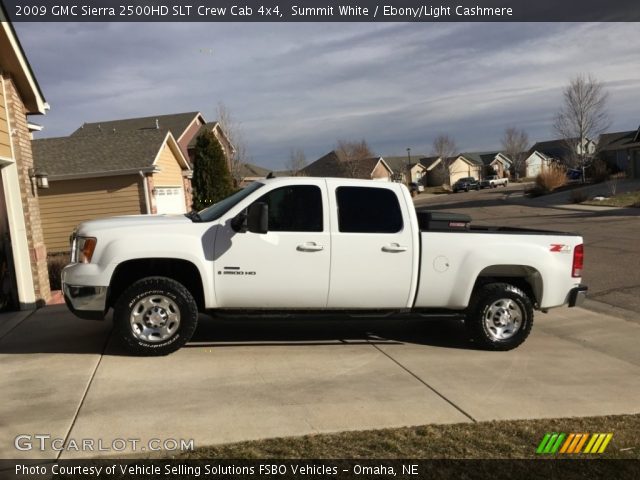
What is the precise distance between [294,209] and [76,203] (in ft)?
52.9

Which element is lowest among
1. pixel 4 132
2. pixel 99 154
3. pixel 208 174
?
pixel 208 174

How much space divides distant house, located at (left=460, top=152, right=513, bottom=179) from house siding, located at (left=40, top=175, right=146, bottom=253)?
85964mm

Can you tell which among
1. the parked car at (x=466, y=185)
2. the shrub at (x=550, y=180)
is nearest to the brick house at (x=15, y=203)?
the shrub at (x=550, y=180)

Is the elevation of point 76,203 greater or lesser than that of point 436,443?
greater

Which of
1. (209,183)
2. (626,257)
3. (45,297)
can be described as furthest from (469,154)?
(45,297)

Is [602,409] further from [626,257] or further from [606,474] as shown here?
[626,257]

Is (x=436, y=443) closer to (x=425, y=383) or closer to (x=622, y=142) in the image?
(x=425, y=383)

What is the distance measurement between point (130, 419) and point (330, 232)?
279cm

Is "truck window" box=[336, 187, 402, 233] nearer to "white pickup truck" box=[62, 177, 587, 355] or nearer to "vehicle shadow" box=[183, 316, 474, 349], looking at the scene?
"white pickup truck" box=[62, 177, 587, 355]

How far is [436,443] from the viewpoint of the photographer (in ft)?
13.5

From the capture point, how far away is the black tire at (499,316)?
6.60 m

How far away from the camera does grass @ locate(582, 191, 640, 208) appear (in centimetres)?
2845

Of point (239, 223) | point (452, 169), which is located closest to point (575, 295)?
point (239, 223)

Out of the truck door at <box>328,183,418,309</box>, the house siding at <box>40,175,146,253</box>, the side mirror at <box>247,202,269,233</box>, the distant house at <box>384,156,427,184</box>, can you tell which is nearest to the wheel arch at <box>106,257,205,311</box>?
the side mirror at <box>247,202,269,233</box>
